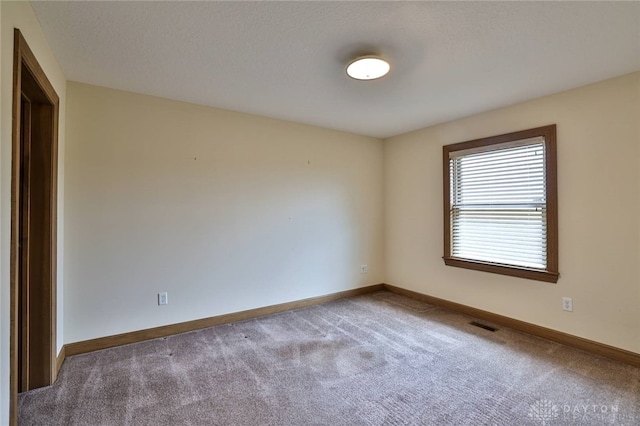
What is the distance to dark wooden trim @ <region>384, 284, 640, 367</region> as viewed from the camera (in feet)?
8.20

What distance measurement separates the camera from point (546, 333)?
9.70 ft

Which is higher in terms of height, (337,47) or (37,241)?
(337,47)

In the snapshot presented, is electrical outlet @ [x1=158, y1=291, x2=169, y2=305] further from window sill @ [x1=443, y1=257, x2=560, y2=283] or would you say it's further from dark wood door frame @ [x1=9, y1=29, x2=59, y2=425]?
window sill @ [x1=443, y1=257, x2=560, y2=283]

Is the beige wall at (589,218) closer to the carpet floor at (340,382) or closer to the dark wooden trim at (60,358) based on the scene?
the carpet floor at (340,382)

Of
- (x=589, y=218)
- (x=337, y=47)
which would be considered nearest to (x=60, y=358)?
(x=337, y=47)

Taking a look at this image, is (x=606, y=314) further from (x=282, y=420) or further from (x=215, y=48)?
(x=215, y=48)

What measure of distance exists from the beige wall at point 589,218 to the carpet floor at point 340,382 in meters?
0.32

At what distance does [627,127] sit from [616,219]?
76 centimetres

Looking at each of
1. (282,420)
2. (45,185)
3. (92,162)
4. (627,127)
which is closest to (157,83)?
(92,162)

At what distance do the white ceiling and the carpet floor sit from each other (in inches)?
92.8

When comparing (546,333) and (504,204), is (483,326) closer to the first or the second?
(546,333)

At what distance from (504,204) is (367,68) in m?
2.16

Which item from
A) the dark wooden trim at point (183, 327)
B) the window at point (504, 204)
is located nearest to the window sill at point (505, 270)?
the window at point (504, 204)

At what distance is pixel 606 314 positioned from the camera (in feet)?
8.58
